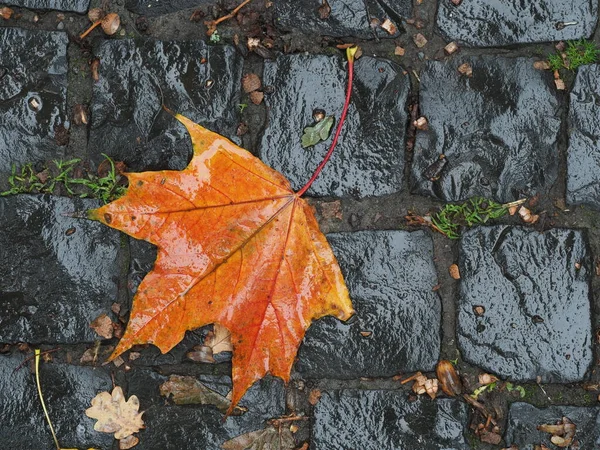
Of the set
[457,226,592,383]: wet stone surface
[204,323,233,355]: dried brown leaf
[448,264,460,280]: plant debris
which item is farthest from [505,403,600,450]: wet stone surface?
[204,323,233,355]: dried brown leaf

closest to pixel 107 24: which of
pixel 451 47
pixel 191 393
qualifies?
pixel 451 47

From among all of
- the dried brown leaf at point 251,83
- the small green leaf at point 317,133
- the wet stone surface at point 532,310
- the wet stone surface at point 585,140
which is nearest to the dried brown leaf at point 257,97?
the dried brown leaf at point 251,83

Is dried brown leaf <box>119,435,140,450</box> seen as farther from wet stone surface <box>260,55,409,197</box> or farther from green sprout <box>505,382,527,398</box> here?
green sprout <box>505,382,527,398</box>

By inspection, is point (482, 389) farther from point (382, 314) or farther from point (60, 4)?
point (60, 4)

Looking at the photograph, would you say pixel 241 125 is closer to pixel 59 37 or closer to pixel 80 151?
pixel 80 151

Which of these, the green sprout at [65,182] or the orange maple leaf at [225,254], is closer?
the orange maple leaf at [225,254]

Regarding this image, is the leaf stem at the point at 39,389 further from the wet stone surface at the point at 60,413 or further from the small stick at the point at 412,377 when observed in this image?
the small stick at the point at 412,377
